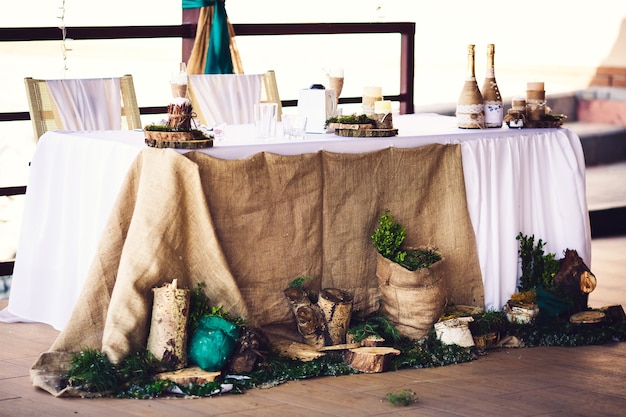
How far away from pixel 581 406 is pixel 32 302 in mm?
2158

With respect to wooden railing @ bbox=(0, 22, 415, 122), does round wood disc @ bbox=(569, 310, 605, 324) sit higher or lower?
lower

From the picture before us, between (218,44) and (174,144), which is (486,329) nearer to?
(174,144)

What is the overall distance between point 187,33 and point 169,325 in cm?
249

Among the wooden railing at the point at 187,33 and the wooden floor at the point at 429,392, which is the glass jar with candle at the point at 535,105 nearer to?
the wooden floor at the point at 429,392

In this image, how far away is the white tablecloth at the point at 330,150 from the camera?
4199 millimetres

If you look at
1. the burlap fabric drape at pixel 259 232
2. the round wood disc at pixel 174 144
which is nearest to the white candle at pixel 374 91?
the burlap fabric drape at pixel 259 232

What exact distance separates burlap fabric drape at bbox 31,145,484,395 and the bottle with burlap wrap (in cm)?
27

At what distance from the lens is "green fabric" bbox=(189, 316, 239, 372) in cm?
376

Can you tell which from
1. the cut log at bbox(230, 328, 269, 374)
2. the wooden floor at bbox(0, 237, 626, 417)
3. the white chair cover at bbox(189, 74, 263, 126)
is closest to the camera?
the wooden floor at bbox(0, 237, 626, 417)

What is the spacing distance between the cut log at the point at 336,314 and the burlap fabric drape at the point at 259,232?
13 centimetres

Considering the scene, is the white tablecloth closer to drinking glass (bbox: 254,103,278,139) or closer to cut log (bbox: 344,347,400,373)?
drinking glass (bbox: 254,103,278,139)

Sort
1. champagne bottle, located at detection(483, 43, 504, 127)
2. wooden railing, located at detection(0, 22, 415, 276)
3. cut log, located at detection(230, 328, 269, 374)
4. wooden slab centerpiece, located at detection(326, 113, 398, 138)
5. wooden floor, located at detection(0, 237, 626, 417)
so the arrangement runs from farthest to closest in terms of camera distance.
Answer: wooden railing, located at detection(0, 22, 415, 276) < champagne bottle, located at detection(483, 43, 504, 127) < wooden slab centerpiece, located at detection(326, 113, 398, 138) < cut log, located at detection(230, 328, 269, 374) < wooden floor, located at detection(0, 237, 626, 417)

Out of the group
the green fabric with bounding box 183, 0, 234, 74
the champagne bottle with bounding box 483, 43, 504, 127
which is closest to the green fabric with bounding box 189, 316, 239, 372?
the champagne bottle with bounding box 483, 43, 504, 127

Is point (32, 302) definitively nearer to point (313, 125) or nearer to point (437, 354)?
point (313, 125)
